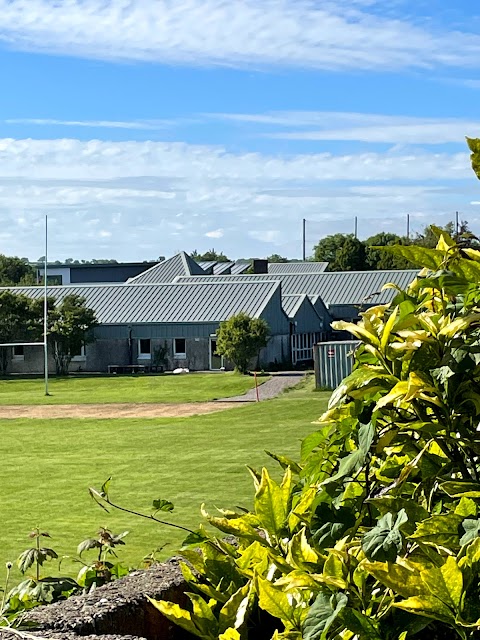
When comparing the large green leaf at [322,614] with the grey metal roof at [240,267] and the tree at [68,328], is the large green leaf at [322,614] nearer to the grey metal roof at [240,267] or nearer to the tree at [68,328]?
the tree at [68,328]

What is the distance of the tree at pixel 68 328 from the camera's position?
53719 mm

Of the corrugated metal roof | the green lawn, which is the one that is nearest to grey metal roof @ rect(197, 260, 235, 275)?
the corrugated metal roof

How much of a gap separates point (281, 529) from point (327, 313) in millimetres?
59597

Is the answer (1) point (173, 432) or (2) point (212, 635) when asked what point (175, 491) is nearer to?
(1) point (173, 432)

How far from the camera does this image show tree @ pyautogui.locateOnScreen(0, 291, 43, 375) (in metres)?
55.8

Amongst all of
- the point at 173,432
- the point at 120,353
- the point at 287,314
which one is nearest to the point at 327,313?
the point at 287,314

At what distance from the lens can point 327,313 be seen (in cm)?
6106

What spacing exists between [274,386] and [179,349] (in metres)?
12.6

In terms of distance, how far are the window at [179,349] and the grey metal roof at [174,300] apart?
4.34 feet

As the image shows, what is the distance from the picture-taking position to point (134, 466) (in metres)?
21.1

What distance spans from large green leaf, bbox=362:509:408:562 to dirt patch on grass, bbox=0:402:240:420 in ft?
104

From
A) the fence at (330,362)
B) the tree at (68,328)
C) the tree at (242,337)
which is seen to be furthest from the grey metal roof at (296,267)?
the fence at (330,362)

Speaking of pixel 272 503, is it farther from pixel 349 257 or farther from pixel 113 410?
pixel 349 257

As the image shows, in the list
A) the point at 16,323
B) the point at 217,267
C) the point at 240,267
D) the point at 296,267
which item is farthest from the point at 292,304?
the point at 240,267
